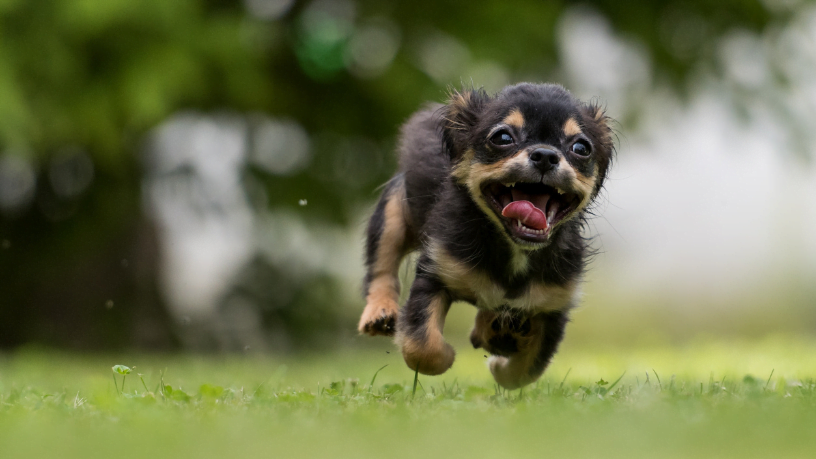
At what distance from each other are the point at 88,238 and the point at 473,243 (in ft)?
28.2

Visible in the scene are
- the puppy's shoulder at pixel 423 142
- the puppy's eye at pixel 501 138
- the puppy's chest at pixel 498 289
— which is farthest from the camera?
the puppy's shoulder at pixel 423 142

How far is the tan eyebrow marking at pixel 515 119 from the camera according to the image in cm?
465

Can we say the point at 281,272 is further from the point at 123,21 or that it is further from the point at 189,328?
the point at 123,21

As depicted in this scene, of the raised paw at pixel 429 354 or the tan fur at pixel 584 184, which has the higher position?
the tan fur at pixel 584 184

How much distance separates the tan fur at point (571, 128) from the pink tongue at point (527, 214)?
0.43 m

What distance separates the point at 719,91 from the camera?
1177 centimetres

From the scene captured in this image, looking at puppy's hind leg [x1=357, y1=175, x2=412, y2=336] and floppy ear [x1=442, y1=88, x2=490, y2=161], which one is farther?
puppy's hind leg [x1=357, y1=175, x2=412, y2=336]

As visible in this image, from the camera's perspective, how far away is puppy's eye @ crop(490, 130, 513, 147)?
4.65 meters

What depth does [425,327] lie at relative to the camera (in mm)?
4859

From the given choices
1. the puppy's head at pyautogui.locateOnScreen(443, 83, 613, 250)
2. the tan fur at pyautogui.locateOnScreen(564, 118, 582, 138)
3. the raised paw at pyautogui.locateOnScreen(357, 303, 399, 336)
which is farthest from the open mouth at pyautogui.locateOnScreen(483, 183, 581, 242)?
the raised paw at pyautogui.locateOnScreen(357, 303, 399, 336)

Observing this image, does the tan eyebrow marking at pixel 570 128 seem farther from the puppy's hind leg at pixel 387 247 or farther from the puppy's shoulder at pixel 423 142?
the puppy's hind leg at pixel 387 247

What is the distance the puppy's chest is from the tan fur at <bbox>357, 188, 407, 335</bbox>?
0.93 meters

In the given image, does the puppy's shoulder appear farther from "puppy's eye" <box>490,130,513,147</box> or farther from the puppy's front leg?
the puppy's front leg

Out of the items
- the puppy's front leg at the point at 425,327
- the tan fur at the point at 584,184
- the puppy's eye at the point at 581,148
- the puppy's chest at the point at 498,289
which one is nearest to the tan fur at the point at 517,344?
the puppy's chest at the point at 498,289
